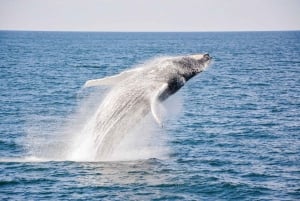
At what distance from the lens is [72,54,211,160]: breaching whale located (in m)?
23.0

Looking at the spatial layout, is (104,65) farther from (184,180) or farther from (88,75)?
(184,180)

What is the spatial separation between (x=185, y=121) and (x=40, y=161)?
14.8m

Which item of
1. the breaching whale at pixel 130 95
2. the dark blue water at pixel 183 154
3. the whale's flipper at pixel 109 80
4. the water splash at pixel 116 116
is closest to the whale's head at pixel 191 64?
the breaching whale at pixel 130 95

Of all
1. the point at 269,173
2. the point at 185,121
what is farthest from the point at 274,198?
the point at 185,121

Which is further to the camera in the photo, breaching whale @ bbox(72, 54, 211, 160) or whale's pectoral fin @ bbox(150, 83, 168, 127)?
breaching whale @ bbox(72, 54, 211, 160)

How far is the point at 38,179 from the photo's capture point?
22625mm

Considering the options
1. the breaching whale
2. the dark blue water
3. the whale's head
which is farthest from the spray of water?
the whale's head

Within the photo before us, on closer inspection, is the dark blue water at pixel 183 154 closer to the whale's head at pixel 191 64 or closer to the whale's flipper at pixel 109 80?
the whale's head at pixel 191 64

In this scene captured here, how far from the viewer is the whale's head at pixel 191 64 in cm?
2378

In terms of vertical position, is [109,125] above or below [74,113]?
above

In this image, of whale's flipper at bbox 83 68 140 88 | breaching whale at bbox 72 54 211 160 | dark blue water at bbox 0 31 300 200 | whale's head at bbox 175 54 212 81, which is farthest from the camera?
whale's head at bbox 175 54 212 81

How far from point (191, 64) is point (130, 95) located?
2.95 metres

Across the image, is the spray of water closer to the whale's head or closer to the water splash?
the water splash

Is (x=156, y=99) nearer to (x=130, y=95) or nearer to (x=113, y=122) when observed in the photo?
(x=130, y=95)
